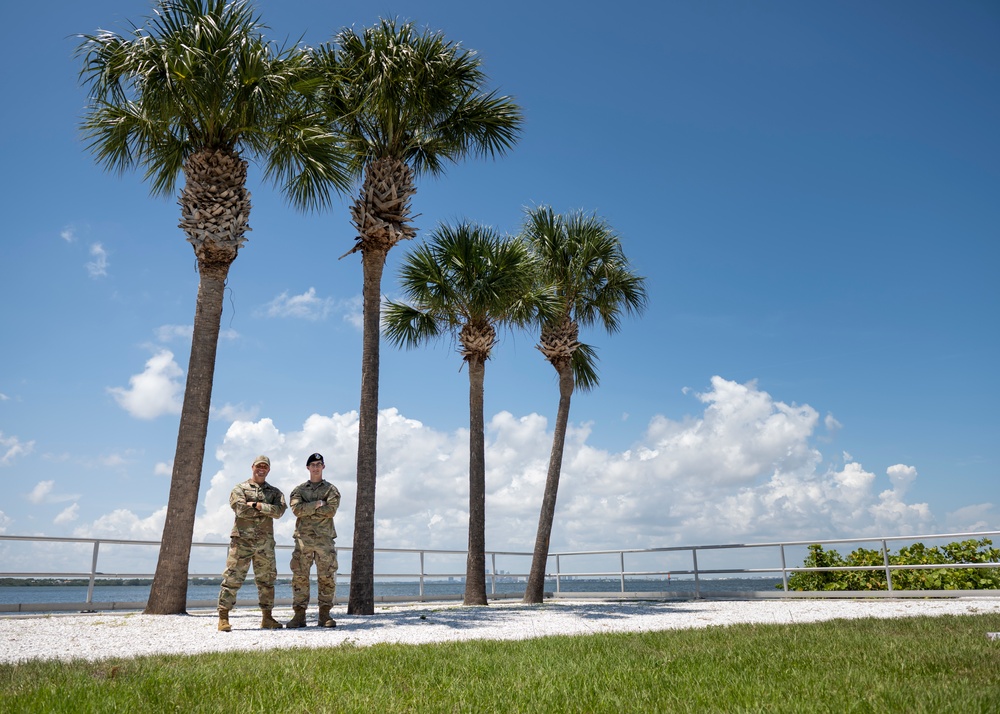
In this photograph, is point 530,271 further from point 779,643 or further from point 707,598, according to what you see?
point 779,643

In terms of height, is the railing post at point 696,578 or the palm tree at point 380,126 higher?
the palm tree at point 380,126

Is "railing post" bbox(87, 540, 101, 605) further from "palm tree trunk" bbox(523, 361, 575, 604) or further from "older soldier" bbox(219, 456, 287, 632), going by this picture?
"palm tree trunk" bbox(523, 361, 575, 604)

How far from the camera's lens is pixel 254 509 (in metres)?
9.32

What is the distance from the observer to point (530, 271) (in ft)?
54.9

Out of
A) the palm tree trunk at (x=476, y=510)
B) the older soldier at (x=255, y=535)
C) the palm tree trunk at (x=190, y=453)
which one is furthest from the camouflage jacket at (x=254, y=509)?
the palm tree trunk at (x=476, y=510)

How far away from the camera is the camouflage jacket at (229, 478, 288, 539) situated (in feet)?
30.6

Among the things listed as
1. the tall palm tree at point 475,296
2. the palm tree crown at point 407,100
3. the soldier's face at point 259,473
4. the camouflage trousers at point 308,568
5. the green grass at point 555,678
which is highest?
the palm tree crown at point 407,100

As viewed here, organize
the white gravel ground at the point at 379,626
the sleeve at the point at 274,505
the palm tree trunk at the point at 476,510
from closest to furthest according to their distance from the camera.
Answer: the white gravel ground at the point at 379,626 → the sleeve at the point at 274,505 → the palm tree trunk at the point at 476,510

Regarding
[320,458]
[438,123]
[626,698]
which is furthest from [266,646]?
[438,123]

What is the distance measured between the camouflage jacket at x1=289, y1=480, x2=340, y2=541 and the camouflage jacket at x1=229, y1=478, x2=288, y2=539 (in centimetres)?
27

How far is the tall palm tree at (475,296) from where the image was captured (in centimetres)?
1622

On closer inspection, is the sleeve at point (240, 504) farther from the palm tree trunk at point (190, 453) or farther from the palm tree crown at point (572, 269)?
the palm tree crown at point (572, 269)

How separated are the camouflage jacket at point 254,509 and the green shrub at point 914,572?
41.0ft

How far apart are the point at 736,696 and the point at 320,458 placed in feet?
22.3
